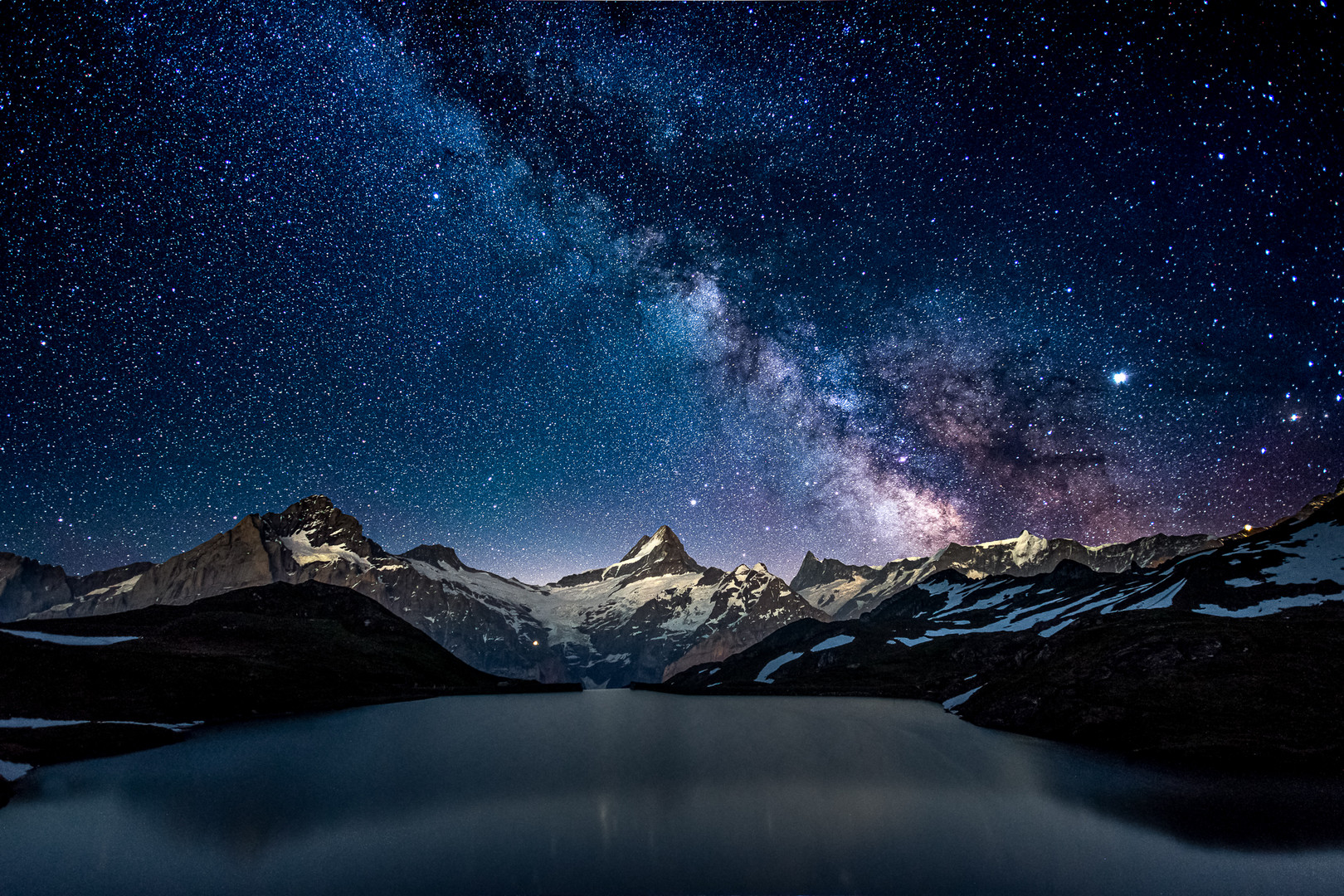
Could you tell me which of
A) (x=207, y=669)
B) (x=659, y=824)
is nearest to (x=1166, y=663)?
(x=659, y=824)

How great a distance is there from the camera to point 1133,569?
175 metres

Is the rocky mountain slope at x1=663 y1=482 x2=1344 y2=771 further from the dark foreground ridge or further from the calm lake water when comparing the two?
the dark foreground ridge

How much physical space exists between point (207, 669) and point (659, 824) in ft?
330

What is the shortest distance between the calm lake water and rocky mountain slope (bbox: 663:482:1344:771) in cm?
1142

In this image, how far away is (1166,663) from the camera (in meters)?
66.8

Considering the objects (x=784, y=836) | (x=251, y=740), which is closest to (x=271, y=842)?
(x=784, y=836)

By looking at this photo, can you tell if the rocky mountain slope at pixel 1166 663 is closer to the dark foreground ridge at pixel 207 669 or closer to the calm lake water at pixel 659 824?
the calm lake water at pixel 659 824

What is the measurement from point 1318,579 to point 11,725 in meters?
188

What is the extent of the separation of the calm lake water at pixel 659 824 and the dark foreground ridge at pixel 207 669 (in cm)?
1210

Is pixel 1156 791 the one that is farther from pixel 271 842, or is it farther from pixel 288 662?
pixel 288 662

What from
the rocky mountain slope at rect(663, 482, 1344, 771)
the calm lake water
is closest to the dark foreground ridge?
the calm lake water

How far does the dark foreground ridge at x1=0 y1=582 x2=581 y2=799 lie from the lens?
59781 millimetres

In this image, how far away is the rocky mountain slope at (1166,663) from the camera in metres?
52.2

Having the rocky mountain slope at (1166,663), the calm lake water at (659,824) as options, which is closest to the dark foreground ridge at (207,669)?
the calm lake water at (659,824)
